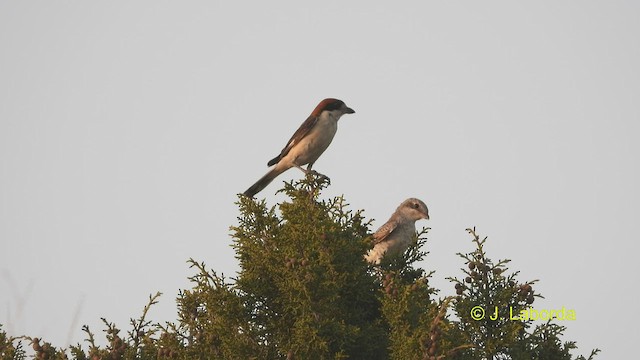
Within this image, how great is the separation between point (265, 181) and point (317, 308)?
5.80 meters

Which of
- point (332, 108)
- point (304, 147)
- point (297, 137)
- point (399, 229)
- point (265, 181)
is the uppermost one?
point (332, 108)

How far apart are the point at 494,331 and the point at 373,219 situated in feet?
5.55

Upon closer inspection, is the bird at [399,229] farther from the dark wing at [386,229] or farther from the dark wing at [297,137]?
the dark wing at [297,137]

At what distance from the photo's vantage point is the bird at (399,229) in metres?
11.1

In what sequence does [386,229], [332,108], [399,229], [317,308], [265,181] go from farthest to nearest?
[332,108] → [265,181] → [399,229] → [386,229] → [317,308]

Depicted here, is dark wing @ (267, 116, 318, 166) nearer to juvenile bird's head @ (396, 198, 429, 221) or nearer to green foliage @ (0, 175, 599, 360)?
juvenile bird's head @ (396, 198, 429, 221)

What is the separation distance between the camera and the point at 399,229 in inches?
452

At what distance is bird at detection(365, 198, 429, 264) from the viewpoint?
11.1 meters

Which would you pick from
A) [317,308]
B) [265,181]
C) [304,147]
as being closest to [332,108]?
Result: [304,147]

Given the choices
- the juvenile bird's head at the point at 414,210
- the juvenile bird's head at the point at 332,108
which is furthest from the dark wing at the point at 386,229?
the juvenile bird's head at the point at 332,108

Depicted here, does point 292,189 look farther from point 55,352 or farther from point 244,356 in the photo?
point 55,352

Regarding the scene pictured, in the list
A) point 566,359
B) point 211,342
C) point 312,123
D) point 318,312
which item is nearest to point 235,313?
point 211,342

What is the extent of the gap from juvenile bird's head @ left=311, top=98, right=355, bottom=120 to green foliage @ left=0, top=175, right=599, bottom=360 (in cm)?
489

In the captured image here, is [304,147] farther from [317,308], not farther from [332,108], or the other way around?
[317,308]
